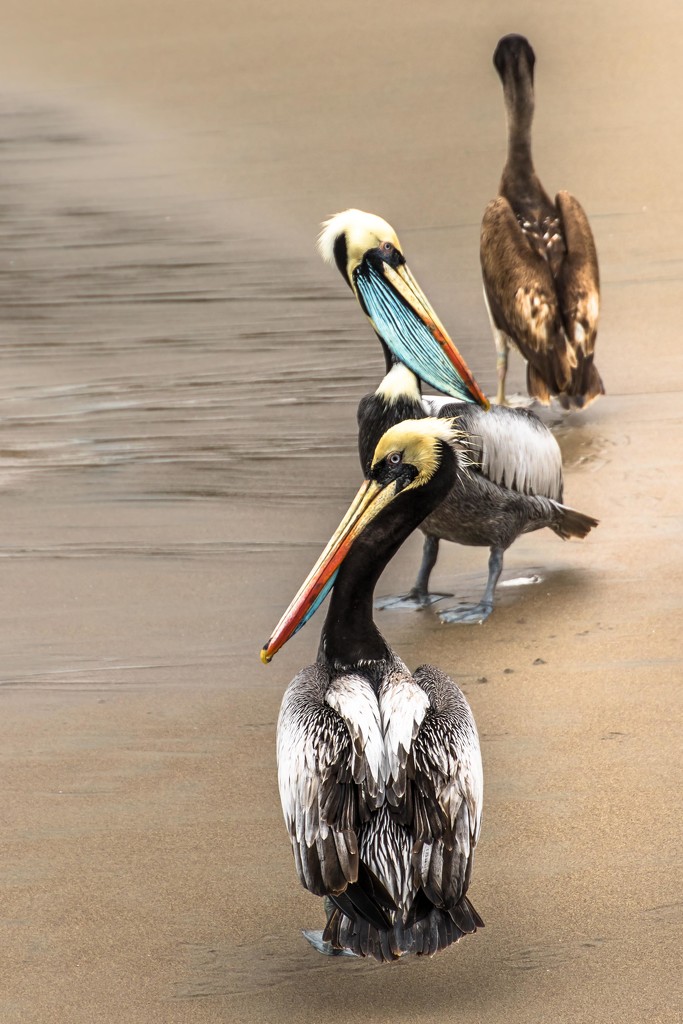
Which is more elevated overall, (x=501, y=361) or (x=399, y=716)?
(x=399, y=716)

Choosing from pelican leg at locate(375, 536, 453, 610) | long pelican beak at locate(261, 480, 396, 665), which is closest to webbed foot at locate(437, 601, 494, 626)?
pelican leg at locate(375, 536, 453, 610)

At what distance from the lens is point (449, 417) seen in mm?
4883

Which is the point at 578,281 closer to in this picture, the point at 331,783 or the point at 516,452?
the point at 516,452

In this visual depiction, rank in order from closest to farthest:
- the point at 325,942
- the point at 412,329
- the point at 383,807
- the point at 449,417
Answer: the point at 383,807 → the point at 325,942 → the point at 449,417 → the point at 412,329

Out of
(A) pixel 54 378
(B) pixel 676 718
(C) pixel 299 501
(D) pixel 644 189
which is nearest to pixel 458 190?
(D) pixel 644 189

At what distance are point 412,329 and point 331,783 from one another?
2594 mm

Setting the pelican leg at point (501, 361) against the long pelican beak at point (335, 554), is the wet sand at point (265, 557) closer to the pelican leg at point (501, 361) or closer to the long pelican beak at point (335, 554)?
the pelican leg at point (501, 361)

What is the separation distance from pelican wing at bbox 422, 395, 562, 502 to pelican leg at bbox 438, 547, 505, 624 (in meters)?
0.25

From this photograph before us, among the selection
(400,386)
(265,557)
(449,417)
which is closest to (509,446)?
(449,417)

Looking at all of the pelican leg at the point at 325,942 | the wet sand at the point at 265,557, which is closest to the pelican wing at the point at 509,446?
the wet sand at the point at 265,557

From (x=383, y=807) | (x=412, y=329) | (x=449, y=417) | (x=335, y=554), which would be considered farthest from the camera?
(x=412, y=329)

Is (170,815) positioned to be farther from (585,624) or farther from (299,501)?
(299,501)

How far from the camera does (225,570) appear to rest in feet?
17.5

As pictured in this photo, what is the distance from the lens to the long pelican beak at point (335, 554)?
11.3 ft
